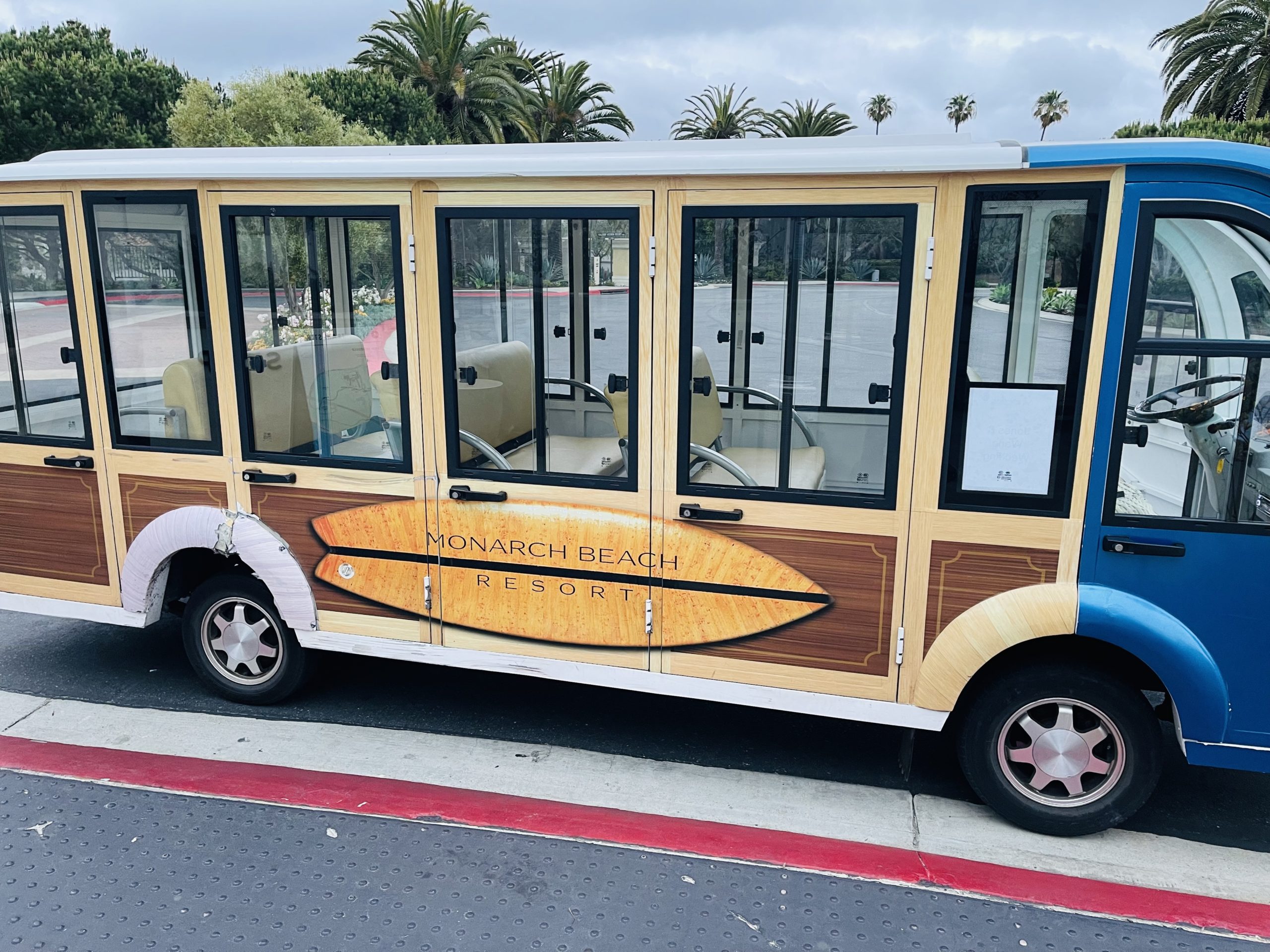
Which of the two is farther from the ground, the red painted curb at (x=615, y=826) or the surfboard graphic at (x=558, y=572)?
the surfboard graphic at (x=558, y=572)

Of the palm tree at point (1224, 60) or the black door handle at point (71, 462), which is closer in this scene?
the black door handle at point (71, 462)

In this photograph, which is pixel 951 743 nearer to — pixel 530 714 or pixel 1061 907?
pixel 1061 907

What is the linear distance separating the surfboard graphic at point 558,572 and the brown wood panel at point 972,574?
0.43 metres

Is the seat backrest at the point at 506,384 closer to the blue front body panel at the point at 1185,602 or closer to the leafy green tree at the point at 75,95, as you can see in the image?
the blue front body panel at the point at 1185,602

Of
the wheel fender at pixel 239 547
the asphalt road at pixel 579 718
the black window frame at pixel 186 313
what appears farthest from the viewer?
the wheel fender at pixel 239 547

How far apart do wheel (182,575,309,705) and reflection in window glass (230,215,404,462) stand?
0.79 meters

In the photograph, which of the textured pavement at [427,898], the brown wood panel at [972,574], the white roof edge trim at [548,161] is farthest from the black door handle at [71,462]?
the brown wood panel at [972,574]

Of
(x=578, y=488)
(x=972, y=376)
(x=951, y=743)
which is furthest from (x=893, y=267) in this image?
(x=951, y=743)

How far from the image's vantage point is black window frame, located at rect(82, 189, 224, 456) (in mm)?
4297

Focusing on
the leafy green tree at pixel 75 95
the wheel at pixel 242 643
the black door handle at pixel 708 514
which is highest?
A: the leafy green tree at pixel 75 95

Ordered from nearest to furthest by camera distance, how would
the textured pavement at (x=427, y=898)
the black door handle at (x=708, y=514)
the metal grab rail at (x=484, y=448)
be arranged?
the textured pavement at (x=427, y=898)
the black door handle at (x=708, y=514)
the metal grab rail at (x=484, y=448)

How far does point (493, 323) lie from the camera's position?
418 cm

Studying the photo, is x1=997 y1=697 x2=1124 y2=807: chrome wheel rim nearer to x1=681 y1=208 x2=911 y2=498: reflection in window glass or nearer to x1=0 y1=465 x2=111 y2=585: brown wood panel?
x1=681 y1=208 x2=911 y2=498: reflection in window glass

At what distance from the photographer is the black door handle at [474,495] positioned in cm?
408
